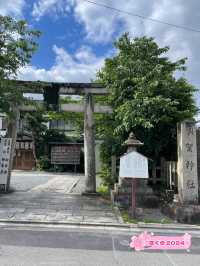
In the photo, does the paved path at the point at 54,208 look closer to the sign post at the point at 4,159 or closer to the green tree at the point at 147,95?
the sign post at the point at 4,159

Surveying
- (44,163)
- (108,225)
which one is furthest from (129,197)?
(44,163)

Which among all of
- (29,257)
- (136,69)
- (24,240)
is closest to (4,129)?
(136,69)

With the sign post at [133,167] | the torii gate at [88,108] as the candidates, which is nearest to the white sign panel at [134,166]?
the sign post at [133,167]

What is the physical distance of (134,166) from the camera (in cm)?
980

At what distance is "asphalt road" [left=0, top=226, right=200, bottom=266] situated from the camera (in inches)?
223

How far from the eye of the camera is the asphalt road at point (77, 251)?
18.6 ft

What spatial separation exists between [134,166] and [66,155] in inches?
902

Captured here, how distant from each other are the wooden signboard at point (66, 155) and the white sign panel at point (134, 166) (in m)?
22.4

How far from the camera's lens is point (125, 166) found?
9836 millimetres

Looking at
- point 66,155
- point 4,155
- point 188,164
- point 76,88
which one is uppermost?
point 76,88

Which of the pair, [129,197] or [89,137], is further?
[89,137]

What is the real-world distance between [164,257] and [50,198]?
23.9 feet

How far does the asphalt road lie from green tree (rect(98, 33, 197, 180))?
5426 millimetres

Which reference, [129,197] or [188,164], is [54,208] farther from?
[188,164]
